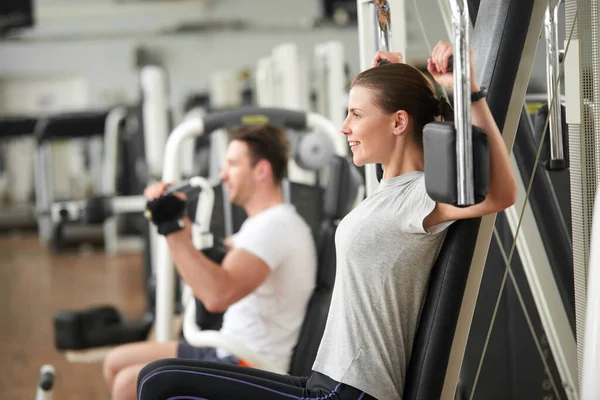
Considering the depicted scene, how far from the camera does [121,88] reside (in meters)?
12.2

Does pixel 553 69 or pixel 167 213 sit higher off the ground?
pixel 553 69

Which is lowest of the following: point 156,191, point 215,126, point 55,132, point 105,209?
point 105,209

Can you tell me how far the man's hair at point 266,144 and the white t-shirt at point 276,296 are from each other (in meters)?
0.22

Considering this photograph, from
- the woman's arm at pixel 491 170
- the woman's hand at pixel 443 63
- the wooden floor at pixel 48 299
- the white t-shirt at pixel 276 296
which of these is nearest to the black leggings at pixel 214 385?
the woman's arm at pixel 491 170

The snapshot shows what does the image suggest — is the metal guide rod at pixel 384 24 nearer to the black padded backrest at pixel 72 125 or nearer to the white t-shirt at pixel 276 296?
the white t-shirt at pixel 276 296

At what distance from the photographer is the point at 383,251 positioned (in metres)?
1.43

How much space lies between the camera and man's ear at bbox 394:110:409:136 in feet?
4.75

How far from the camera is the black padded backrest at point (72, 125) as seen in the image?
736 cm

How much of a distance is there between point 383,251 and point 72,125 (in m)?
6.60

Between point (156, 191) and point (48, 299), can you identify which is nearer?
point (156, 191)

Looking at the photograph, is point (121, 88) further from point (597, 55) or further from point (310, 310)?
point (597, 55)

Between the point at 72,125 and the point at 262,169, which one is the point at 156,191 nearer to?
the point at 262,169

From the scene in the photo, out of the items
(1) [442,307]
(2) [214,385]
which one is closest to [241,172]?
(2) [214,385]

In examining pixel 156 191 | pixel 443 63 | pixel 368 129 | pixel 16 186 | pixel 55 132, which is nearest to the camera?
pixel 443 63
